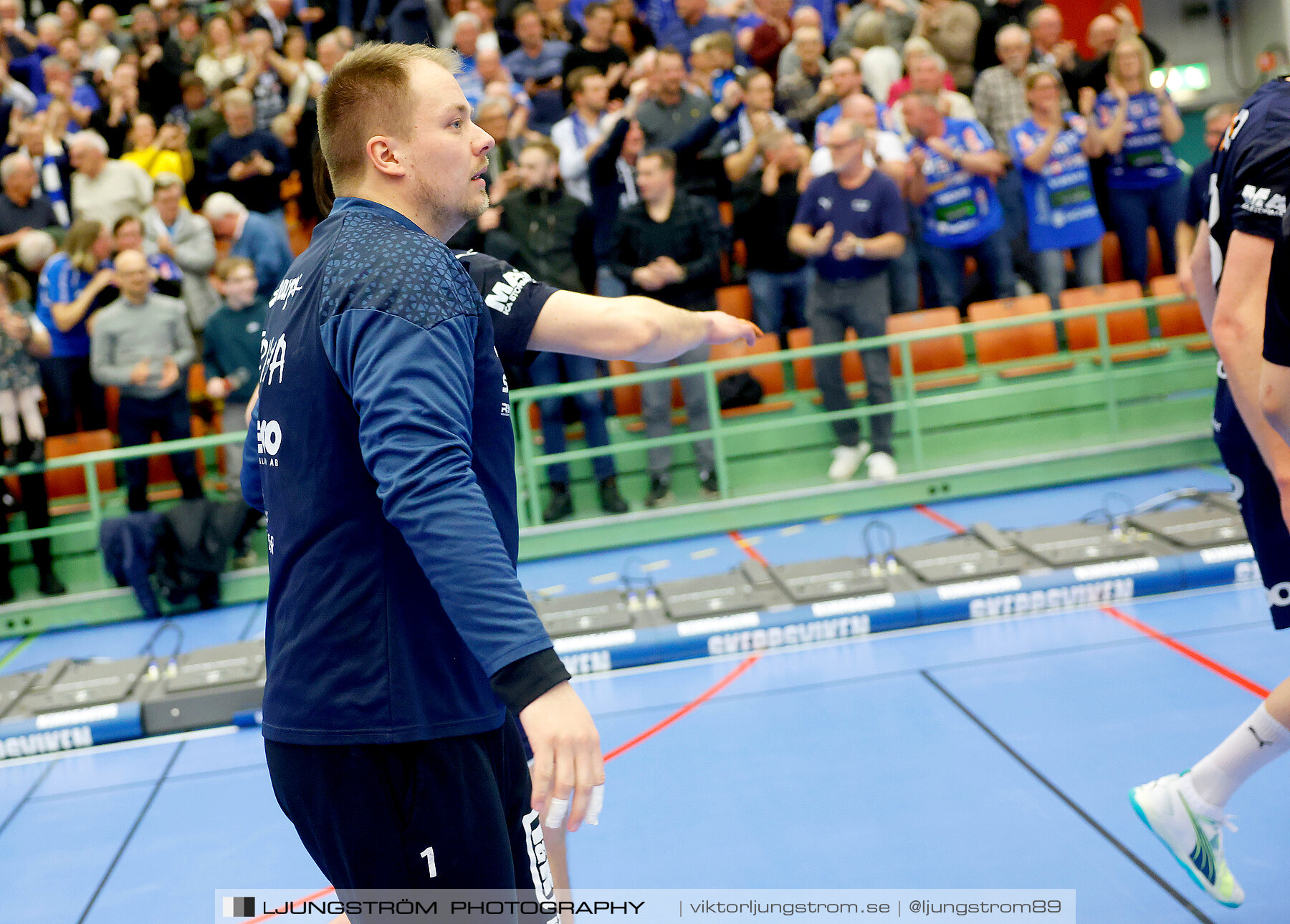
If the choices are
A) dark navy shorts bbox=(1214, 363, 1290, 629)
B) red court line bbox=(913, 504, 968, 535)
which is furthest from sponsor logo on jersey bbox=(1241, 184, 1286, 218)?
red court line bbox=(913, 504, 968, 535)

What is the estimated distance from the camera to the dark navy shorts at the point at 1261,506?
310 centimetres

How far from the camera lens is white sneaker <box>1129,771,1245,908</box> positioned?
3.21 m

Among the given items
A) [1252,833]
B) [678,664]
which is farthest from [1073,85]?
[1252,833]

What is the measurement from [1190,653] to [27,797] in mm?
5425

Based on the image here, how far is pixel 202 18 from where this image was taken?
44.1 feet

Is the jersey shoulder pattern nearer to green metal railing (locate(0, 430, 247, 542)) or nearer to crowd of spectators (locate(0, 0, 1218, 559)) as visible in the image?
crowd of spectators (locate(0, 0, 1218, 559))

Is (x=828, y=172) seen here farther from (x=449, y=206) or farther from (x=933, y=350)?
(x=449, y=206)

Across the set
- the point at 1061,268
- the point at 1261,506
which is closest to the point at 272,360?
the point at 1261,506

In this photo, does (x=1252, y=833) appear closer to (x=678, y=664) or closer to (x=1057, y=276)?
(x=678, y=664)

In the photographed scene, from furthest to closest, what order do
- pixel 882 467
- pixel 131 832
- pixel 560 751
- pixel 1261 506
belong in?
pixel 882 467, pixel 131 832, pixel 1261 506, pixel 560 751

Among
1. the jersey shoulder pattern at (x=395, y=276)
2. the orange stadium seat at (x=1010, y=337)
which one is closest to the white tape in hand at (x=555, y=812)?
the jersey shoulder pattern at (x=395, y=276)

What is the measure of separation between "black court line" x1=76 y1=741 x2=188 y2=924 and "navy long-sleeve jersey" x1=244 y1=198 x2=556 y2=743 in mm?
2927

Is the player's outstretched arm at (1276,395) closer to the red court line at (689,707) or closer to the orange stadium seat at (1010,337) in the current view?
the red court line at (689,707)

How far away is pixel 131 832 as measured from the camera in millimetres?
4848
